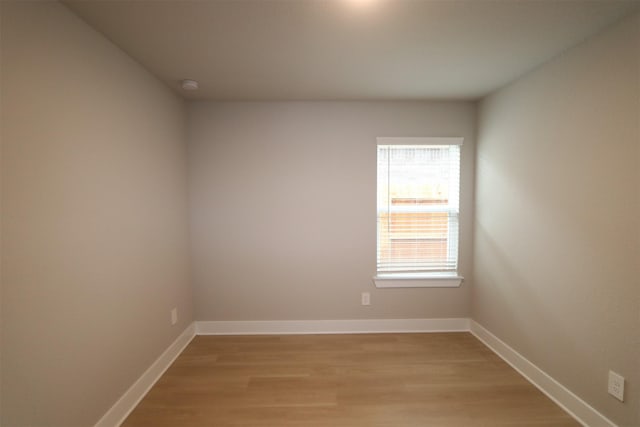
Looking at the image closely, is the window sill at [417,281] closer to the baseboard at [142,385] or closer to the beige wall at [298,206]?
the beige wall at [298,206]

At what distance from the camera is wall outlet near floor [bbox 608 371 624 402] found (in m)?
1.54

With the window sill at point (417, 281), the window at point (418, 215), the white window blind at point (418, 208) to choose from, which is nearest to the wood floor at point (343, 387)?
the window sill at point (417, 281)

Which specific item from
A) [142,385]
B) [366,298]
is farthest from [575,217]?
[142,385]

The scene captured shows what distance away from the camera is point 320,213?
2.89 metres

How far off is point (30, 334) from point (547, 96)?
3315 millimetres

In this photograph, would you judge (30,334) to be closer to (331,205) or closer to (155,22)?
(155,22)

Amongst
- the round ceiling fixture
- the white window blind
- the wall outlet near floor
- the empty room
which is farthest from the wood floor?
the round ceiling fixture

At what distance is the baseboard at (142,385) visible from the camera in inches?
67.4

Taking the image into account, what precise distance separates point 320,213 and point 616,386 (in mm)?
2348

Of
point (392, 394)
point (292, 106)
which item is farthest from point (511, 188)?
point (292, 106)

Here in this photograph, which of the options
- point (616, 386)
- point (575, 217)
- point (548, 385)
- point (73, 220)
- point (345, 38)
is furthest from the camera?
point (548, 385)

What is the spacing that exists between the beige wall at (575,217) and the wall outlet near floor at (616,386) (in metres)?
0.03

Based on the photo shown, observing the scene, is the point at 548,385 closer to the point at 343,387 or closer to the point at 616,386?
the point at 616,386

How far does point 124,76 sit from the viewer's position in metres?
1.86
